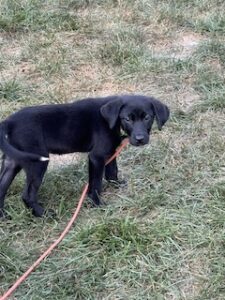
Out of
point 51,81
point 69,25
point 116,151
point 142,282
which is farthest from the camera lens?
point 69,25

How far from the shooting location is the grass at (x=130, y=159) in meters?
4.21

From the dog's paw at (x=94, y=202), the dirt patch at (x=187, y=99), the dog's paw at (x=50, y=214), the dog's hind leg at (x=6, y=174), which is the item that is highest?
the dog's hind leg at (x=6, y=174)

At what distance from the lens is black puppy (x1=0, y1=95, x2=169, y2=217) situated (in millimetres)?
4613

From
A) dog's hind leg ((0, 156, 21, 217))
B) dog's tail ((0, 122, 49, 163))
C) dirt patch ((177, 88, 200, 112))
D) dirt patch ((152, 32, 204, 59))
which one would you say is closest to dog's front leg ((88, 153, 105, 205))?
dog's tail ((0, 122, 49, 163))

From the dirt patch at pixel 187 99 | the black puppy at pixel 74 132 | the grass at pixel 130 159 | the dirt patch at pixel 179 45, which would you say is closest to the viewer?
the grass at pixel 130 159

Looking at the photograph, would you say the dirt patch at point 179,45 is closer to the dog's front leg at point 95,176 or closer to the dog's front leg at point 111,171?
the dog's front leg at point 111,171

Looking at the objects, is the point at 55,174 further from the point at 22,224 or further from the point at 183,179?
the point at 183,179

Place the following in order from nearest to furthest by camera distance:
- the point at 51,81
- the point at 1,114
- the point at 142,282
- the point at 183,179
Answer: the point at 142,282 < the point at 183,179 < the point at 1,114 < the point at 51,81

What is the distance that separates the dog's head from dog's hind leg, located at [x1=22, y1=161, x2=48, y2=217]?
22.6 inches

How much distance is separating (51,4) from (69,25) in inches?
24.1

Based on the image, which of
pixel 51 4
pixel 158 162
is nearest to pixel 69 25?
pixel 51 4

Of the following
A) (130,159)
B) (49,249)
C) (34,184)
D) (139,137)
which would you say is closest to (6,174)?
(34,184)

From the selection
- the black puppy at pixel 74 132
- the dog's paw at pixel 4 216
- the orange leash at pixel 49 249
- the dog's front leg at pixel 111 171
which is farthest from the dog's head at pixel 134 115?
the dog's paw at pixel 4 216

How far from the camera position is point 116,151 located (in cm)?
490
